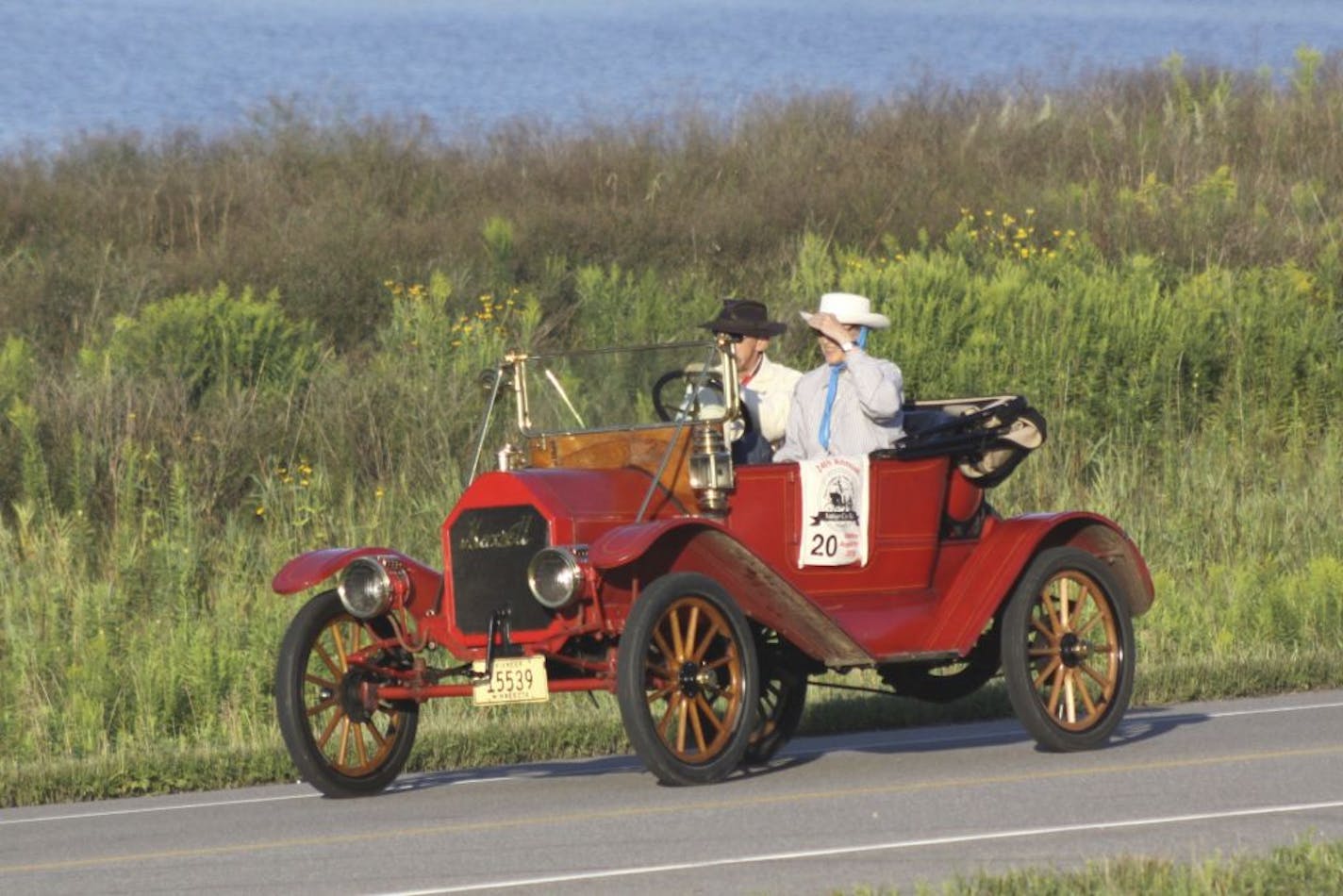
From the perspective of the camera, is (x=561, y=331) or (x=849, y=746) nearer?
(x=849, y=746)

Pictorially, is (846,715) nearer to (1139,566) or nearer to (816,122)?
(1139,566)

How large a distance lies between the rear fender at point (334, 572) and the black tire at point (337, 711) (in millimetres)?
137

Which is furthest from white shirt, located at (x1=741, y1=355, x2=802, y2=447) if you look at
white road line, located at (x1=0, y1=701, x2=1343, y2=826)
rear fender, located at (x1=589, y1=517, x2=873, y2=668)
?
white road line, located at (x1=0, y1=701, x2=1343, y2=826)

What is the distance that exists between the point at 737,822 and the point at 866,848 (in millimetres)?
868

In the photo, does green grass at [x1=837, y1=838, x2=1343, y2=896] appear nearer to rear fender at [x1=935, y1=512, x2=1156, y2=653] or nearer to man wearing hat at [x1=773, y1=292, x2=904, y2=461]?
rear fender at [x1=935, y1=512, x2=1156, y2=653]

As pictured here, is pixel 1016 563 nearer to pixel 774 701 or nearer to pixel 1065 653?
pixel 1065 653

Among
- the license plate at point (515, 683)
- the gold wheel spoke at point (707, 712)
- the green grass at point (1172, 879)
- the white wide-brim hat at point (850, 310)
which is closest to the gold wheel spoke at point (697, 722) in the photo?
the gold wheel spoke at point (707, 712)

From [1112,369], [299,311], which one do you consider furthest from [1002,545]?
[299,311]

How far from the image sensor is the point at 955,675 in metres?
11.5

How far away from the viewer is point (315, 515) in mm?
18641

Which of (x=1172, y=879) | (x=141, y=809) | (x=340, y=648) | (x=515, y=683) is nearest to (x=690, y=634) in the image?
(x=515, y=683)

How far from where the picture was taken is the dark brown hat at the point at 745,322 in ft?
39.1

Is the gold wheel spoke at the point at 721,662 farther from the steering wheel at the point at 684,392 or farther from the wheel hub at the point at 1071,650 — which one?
the wheel hub at the point at 1071,650

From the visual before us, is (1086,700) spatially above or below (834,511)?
below
